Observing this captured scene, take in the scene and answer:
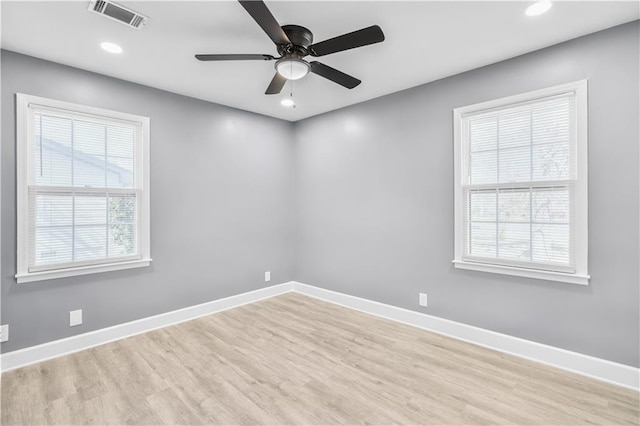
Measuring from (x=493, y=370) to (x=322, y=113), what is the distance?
146 inches

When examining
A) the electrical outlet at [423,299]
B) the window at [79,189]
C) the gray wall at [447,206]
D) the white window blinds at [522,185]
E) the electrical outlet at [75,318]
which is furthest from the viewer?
the electrical outlet at [423,299]

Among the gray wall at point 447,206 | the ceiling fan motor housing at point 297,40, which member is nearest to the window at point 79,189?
the ceiling fan motor housing at point 297,40

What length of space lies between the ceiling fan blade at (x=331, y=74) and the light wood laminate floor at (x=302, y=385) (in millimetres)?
2481

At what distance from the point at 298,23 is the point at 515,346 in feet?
11.0

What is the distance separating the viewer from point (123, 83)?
3.26m

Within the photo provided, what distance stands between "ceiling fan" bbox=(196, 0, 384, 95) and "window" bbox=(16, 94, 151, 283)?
1.63m

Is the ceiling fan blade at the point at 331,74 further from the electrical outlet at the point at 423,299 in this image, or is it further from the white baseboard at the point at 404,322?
the white baseboard at the point at 404,322

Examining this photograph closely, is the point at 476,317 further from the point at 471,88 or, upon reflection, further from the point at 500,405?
the point at 471,88

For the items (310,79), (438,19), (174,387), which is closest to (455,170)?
(438,19)

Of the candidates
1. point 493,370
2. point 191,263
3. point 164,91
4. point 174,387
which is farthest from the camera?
point 191,263

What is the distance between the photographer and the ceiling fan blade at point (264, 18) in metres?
1.63

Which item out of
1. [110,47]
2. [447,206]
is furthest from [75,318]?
[447,206]

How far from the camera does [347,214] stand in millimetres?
4250

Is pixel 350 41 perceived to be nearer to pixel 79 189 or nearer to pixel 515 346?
pixel 79 189
